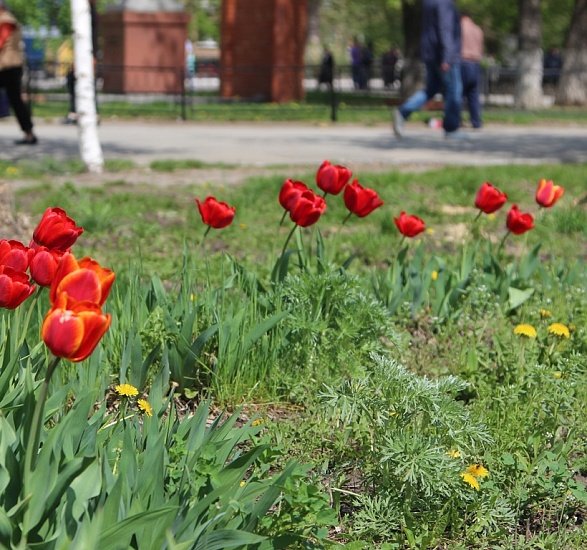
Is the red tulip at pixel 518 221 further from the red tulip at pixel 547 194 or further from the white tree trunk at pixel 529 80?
the white tree trunk at pixel 529 80

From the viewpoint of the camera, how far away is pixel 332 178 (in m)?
3.98

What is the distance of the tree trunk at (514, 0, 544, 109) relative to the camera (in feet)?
91.8

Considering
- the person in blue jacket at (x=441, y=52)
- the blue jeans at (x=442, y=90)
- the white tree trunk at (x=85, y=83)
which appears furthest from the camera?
the blue jeans at (x=442, y=90)

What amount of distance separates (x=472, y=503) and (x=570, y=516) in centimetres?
38

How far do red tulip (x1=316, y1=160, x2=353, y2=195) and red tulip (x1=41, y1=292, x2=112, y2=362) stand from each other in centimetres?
211

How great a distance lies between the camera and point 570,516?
3.10 metres

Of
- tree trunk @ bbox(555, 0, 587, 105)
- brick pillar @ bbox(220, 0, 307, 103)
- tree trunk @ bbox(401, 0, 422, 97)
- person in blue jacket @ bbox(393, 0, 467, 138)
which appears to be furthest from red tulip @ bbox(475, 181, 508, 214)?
tree trunk @ bbox(555, 0, 587, 105)

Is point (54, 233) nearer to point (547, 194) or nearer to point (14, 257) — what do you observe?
point (14, 257)

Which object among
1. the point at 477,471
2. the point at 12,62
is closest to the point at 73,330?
the point at 477,471

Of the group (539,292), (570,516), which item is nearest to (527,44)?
(539,292)

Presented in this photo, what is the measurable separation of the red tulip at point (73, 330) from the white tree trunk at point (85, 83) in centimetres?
823

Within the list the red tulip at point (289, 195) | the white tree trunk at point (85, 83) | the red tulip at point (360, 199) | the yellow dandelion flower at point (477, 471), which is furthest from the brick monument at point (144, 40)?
the yellow dandelion flower at point (477, 471)

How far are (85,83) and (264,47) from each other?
17.7m

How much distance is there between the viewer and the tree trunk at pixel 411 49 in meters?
27.4
